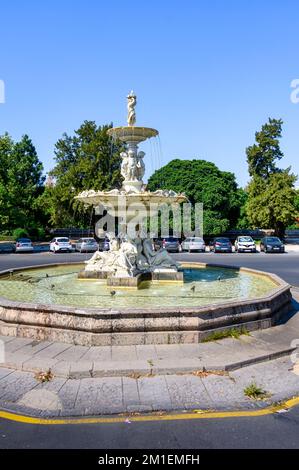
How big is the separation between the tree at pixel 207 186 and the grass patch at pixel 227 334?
1437 inches

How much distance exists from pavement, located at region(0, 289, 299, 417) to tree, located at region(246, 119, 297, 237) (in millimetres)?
39309

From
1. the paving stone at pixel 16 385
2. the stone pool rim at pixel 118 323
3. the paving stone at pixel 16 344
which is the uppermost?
the stone pool rim at pixel 118 323

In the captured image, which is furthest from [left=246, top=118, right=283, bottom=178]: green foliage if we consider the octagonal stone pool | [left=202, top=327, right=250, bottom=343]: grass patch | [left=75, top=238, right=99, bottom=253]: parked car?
[left=202, top=327, right=250, bottom=343]: grass patch

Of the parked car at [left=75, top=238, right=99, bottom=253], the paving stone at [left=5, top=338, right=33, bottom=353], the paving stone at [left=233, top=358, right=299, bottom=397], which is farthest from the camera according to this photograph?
the parked car at [left=75, top=238, right=99, bottom=253]

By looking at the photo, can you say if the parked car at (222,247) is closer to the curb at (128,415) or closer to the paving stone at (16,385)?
the paving stone at (16,385)

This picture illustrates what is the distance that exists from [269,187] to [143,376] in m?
43.7

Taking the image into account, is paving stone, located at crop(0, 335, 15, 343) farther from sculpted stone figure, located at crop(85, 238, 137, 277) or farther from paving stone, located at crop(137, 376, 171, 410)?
sculpted stone figure, located at crop(85, 238, 137, 277)

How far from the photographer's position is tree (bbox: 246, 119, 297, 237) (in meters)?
45.2

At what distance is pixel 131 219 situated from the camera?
13.9m

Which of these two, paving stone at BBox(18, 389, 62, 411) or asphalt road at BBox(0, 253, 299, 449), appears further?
paving stone at BBox(18, 389, 62, 411)

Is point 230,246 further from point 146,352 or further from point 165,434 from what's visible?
point 165,434

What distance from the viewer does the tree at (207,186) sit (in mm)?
45094

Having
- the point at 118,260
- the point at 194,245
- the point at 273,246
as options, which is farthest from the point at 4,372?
the point at 273,246

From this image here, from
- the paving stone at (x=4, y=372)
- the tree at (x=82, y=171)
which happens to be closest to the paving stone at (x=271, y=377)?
the paving stone at (x=4, y=372)
